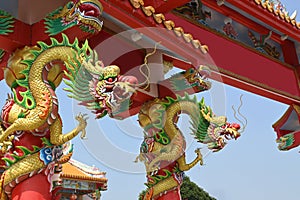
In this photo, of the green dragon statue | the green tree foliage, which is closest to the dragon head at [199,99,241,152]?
the green dragon statue

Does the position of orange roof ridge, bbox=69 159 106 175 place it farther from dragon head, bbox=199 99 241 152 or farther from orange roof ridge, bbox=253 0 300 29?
dragon head, bbox=199 99 241 152

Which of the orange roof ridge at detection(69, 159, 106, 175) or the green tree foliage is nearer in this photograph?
the orange roof ridge at detection(69, 159, 106, 175)

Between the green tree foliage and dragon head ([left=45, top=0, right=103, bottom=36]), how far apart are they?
20436 millimetres

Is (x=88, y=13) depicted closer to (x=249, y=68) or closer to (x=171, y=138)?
(x=171, y=138)

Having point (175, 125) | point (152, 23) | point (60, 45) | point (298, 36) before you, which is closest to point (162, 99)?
point (175, 125)

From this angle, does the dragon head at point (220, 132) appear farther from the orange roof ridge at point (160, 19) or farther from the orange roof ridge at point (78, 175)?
the orange roof ridge at point (78, 175)

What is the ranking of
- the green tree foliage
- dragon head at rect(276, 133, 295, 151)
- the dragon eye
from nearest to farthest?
the dragon eye → dragon head at rect(276, 133, 295, 151) → the green tree foliage

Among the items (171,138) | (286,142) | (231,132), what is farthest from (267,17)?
(171,138)

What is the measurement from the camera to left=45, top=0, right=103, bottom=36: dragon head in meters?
3.02

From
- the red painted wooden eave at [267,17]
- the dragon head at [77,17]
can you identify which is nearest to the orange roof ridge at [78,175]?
the red painted wooden eave at [267,17]

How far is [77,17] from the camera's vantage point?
3.03 metres

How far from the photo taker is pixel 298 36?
6562 mm

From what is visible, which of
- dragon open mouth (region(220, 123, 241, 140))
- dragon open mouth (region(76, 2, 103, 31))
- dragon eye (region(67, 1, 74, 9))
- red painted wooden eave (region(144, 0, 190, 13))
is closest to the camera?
dragon open mouth (region(76, 2, 103, 31))

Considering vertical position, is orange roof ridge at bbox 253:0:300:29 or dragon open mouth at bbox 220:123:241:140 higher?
orange roof ridge at bbox 253:0:300:29
